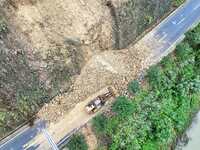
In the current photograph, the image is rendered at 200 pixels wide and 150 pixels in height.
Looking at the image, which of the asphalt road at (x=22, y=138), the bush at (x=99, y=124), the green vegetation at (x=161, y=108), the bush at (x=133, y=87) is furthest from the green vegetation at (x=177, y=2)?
the asphalt road at (x=22, y=138)

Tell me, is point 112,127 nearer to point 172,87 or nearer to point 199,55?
point 172,87

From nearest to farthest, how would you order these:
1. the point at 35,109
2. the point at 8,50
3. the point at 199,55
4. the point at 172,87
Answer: the point at 8,50
the point at 35,109
the point at 172,87
the point at 199,55

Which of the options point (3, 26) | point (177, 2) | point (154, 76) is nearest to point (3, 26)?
point (3, 26)

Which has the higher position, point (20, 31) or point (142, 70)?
point (20, 31)

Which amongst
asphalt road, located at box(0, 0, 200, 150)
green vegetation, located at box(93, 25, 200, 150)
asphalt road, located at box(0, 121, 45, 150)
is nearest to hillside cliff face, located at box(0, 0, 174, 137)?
asphalt road, located at box(0, 121, 45, 150)

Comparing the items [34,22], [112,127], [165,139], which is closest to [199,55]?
[165,139]

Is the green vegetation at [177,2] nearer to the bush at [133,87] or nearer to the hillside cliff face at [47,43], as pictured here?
the hillside cliff face at [47,43]

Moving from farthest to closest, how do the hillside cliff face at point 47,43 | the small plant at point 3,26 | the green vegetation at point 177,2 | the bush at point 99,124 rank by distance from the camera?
the green vegetation at point 177,2 < the bush at point 99,124 < the hillside cliff face at point 47,43 < the small plant at point 3,26
